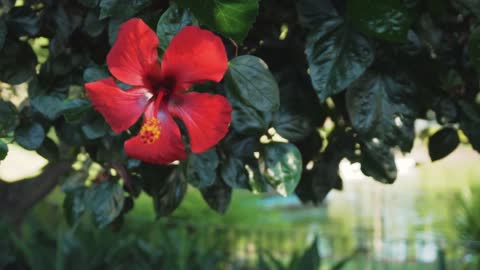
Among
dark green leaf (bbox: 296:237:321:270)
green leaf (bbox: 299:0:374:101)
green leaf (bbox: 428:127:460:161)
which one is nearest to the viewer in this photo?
green leaf (bbox: 299:0:374:101)

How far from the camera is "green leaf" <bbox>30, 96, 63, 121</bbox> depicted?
2.62 feet

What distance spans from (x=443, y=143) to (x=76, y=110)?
51cm

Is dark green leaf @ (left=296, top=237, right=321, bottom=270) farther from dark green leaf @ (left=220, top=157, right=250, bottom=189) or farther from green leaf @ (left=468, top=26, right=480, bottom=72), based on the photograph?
green leaf @ (left=468, top=26, right=480, bottom=72)

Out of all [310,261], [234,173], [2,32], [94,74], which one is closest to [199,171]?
[234,173]

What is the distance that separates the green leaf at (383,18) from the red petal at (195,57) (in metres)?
0.17

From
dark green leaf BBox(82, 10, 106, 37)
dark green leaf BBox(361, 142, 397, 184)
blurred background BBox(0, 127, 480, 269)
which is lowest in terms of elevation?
blurred background BBox(0, 127, 480, 269)

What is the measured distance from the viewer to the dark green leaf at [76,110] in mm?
716

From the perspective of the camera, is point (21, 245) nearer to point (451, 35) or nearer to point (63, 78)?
point (63, 78)

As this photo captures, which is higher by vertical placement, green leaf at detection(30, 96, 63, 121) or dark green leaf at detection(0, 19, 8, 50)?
dark green leaf at detection(0, 19, 8, 50)

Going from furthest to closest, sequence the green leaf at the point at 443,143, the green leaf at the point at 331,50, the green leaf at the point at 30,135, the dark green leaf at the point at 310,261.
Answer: the dark green leaf at the point at 310,261
the green leaf at the point at 443,143
the green leaf at the point at 30,135
the green leaf at the point at 331,50

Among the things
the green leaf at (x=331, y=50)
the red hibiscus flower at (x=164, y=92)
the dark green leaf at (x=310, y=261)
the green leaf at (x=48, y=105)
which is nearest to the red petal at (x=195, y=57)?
the red hibiscus flower at (x=164, y=92)

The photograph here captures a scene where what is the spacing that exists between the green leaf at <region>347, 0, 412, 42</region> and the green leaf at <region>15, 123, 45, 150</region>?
408 mm

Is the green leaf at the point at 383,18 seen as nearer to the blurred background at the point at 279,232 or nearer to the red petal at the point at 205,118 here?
the red petal at the point at 205,118

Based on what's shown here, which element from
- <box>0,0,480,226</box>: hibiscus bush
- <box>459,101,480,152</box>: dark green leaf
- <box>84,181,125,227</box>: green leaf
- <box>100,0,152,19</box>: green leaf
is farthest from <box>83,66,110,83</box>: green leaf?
<box>459,101,480,152</box>: dark green leaf
